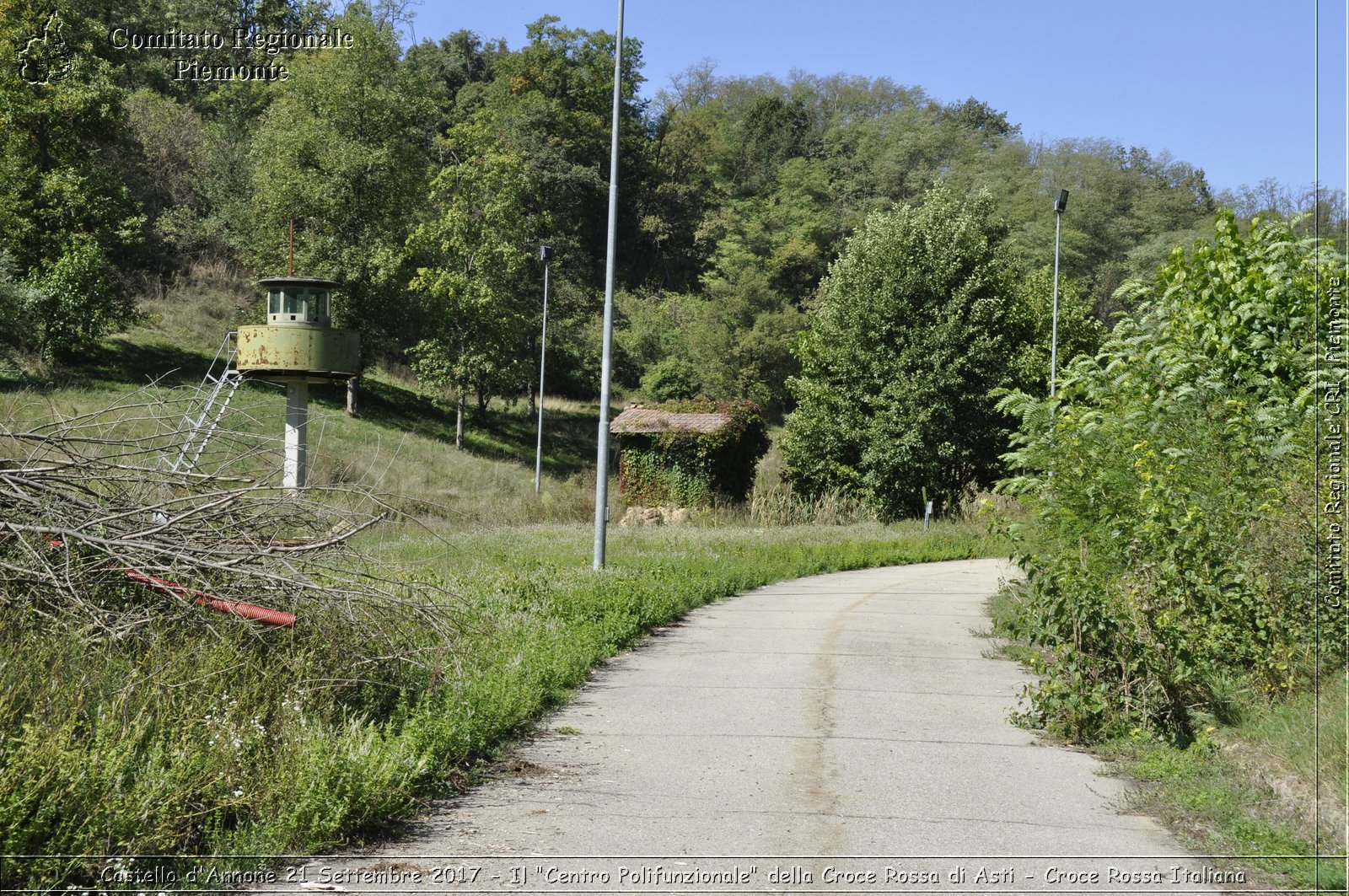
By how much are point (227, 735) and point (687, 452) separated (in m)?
27.9

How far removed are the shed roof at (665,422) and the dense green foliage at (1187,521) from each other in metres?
22.3

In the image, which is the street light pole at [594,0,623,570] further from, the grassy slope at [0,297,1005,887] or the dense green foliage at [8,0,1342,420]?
the dense green foliage at [8,0,1342,420]

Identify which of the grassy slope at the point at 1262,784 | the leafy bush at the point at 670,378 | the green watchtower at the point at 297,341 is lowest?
the grassy slope at the point at 1262,784

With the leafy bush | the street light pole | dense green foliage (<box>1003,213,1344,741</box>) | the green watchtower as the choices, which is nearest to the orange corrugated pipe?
dense green foliage (<box>1003,213,1344,741</box>)

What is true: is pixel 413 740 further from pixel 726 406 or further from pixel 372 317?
pixel 372 317

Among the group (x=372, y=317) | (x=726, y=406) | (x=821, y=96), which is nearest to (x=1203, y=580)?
(x=726, y=406)

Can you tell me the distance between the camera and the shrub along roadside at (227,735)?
16.4ft

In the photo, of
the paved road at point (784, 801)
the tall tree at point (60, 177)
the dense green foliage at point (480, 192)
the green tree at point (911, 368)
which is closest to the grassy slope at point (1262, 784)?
the paved road at point (784, 801)

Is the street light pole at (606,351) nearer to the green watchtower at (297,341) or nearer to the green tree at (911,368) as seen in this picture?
the green watchtower at (297,341)

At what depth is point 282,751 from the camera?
20.4 ft

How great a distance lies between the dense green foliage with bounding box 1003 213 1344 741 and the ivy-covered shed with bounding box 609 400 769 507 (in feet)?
72.5

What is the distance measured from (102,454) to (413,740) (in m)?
3.65

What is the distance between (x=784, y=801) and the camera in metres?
6.77

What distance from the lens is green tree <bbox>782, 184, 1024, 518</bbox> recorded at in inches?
1476
